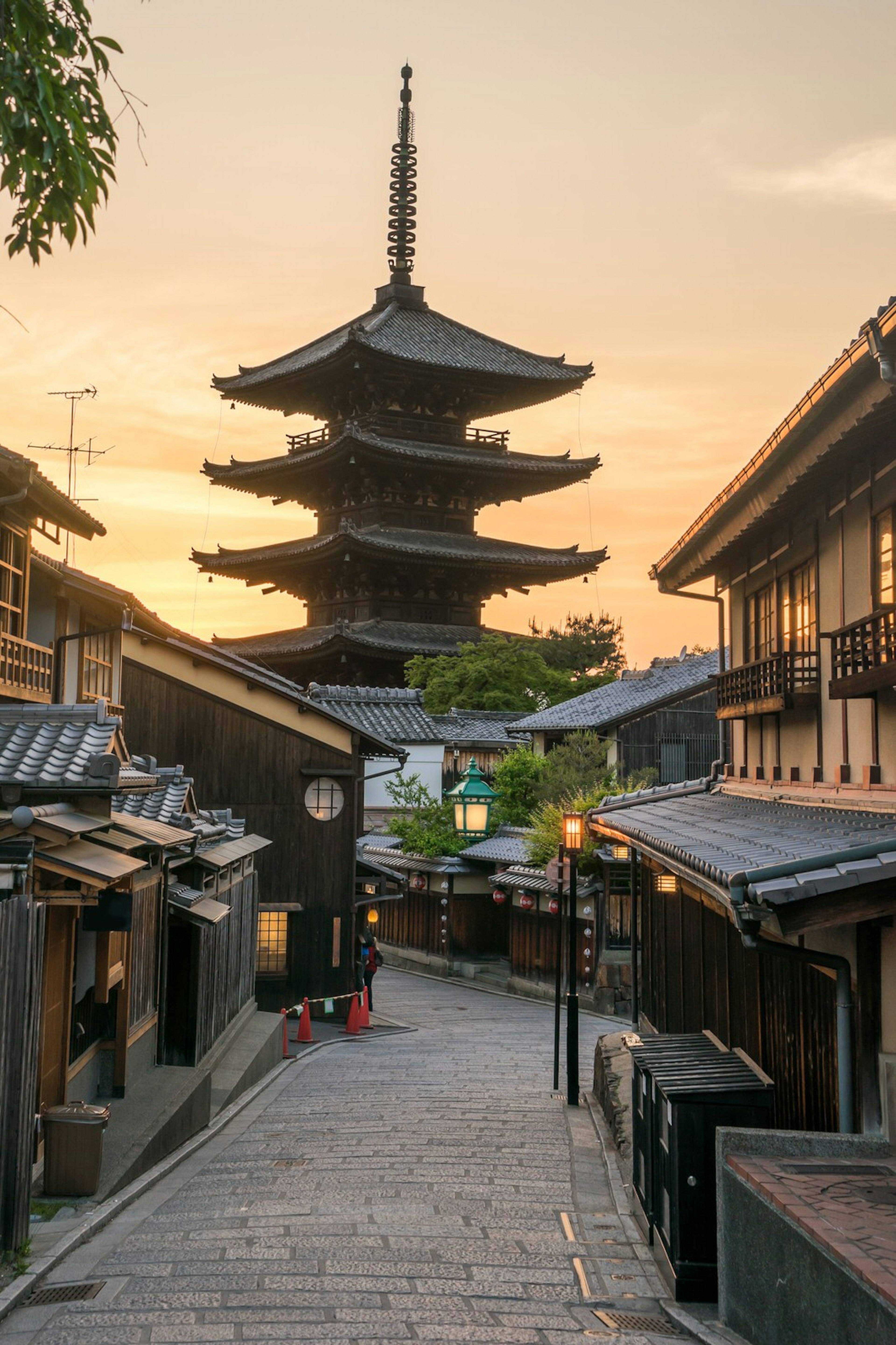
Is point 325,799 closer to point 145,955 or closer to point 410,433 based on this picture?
point 145,955

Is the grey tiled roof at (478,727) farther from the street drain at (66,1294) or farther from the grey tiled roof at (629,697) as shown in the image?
the street drain at (66,1294)

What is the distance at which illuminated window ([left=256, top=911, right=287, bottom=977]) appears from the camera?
1083 inches

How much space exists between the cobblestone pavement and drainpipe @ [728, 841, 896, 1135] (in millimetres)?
2025

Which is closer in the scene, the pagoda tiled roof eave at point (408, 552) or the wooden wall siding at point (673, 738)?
the wooden wall siding at point (673, 738)

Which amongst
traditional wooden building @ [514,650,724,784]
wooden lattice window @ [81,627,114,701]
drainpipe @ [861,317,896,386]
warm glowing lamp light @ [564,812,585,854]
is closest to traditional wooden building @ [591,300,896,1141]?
drainpipe @ [861,317,896,386]

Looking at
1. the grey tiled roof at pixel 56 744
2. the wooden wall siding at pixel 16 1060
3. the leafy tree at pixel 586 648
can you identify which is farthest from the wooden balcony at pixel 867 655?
the leafy tree at pixel 586 648

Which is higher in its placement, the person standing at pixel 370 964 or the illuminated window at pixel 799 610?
the illuminated window at pixel 799 610

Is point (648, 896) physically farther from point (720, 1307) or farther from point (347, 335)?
point (347, 335)

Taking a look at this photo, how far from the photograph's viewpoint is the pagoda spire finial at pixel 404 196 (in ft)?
190

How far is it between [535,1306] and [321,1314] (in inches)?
57.2

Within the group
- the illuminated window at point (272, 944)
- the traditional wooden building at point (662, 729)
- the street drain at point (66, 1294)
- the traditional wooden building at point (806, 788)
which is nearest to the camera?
the traditional wooden building at point (806, 788)

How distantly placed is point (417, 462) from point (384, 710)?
36.9ft

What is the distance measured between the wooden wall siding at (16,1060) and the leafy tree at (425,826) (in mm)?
28600

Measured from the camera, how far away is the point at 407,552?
48.9 metres
